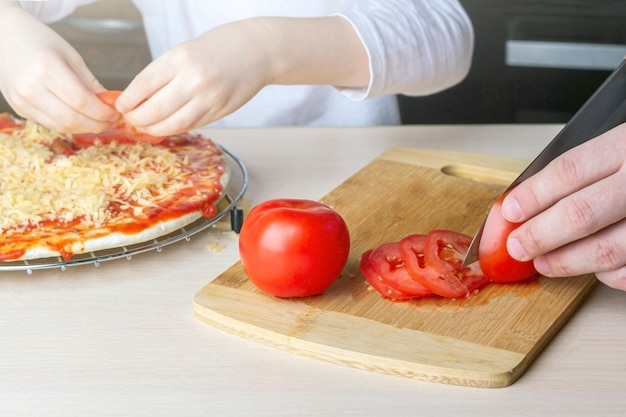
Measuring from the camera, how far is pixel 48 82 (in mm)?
996

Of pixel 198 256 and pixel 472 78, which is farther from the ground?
pixel 198 256

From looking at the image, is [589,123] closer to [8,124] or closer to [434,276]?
[434,276]

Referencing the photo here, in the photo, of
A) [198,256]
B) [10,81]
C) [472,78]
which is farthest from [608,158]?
[472,78]

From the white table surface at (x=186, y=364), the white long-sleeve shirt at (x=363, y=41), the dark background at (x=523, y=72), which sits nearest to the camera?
the white table surface at (x=186, y=364)

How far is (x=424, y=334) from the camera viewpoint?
2.52ft

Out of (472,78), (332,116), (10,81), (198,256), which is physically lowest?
(472,78)

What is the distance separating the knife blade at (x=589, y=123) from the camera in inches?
33.9

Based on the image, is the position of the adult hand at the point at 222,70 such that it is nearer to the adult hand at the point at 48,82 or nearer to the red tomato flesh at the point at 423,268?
the adult hand at the point at 48,82

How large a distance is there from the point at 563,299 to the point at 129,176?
1.69 feet

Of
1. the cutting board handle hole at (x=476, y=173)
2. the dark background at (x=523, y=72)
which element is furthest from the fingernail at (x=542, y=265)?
the dark background at (x=523, y=72)

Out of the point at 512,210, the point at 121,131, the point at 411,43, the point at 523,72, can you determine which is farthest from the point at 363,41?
the point at 523,72

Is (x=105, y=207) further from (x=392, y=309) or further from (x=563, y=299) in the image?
(x=563, y=299)

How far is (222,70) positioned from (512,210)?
0.37 metres

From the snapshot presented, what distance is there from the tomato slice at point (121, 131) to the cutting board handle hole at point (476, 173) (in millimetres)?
383
